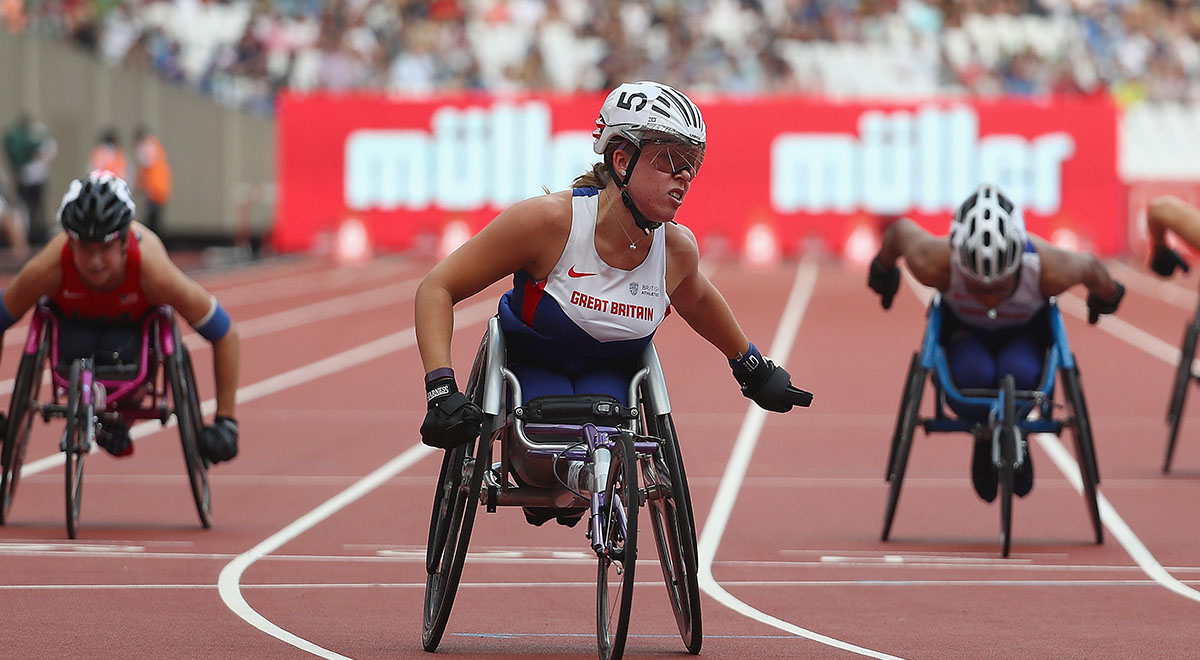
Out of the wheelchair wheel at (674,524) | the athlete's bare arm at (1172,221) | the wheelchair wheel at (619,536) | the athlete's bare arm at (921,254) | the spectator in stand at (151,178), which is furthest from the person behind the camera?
the spectator in stand at (151,178)

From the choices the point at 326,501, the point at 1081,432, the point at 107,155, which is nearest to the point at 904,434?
the point at 1081,432

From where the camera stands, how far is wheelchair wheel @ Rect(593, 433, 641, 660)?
6.07m

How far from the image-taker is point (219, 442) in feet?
33.1

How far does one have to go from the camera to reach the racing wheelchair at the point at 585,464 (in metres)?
6.37

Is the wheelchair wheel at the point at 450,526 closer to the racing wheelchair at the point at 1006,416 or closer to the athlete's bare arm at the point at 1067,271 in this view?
the racing wheelchair at the point at 1006,416

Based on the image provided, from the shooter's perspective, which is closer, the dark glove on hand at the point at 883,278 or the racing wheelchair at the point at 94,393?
the racing wheelchair at the point at 94,393

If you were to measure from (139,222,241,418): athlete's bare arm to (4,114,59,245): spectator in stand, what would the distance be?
60.8 ft

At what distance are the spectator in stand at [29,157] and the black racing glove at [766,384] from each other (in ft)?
73.9

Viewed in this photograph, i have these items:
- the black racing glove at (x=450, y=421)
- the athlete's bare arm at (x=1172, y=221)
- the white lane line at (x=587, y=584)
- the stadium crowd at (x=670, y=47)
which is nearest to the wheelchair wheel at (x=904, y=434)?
the white lane line at (x=587, y=584)

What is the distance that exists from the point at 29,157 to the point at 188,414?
745 inches

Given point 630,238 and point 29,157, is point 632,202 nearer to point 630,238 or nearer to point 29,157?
point 630,238

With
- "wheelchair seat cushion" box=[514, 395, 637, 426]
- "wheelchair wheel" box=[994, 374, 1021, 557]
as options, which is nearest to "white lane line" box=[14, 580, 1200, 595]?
"wheelchair wheel" box=[994, 374, 1021, 557]

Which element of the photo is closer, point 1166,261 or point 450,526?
point 450,526

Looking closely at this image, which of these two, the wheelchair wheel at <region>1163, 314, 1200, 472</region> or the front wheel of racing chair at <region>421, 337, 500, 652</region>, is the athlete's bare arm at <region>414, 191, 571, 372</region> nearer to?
the front wheel of racing chair at <region>421, 337, 500, 652</region>
